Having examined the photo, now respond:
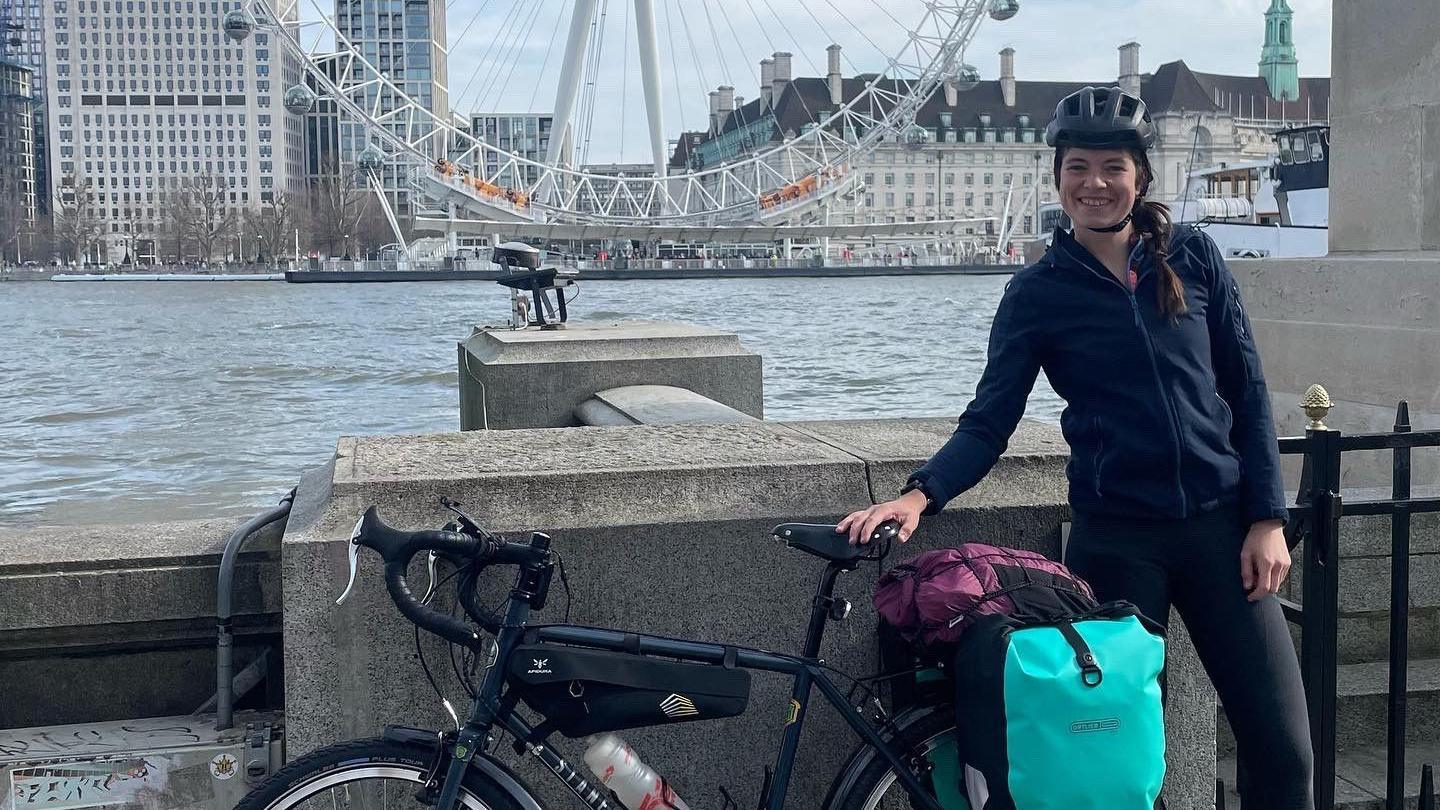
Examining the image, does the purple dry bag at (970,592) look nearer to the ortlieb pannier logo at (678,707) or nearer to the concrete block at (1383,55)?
the ortlieb pannier logo at (678,707)

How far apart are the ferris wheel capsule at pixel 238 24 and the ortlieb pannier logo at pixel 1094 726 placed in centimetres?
5910

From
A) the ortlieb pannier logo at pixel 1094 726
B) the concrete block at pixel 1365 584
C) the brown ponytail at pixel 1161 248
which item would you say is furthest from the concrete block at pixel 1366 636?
the ortlieb pannier logo at pixel 1094 726

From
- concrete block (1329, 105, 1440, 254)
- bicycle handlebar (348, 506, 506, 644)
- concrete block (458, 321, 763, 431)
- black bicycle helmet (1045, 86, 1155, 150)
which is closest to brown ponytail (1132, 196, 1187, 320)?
black bicycle helmet (1045, 86, 1155, 150)

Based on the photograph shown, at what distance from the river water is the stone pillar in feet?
20.0

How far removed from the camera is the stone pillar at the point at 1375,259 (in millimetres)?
5094

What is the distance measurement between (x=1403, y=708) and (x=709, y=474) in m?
1.58

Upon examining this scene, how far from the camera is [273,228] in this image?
120312 mm

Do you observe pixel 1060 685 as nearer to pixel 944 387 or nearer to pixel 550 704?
pixel 550 704

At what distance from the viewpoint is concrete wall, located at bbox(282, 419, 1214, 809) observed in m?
2.66

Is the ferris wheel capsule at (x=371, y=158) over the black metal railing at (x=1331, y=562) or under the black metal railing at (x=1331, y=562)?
over

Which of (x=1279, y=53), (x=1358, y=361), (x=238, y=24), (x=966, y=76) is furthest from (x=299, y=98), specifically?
(x=1279, y=53)

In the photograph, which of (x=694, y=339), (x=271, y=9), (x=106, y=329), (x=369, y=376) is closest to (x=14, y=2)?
(x=271, y=9)

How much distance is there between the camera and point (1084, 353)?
2.57 meters

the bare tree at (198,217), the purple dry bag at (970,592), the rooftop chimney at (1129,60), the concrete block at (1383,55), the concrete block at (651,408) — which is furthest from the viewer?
the bare tree at (198,217)
